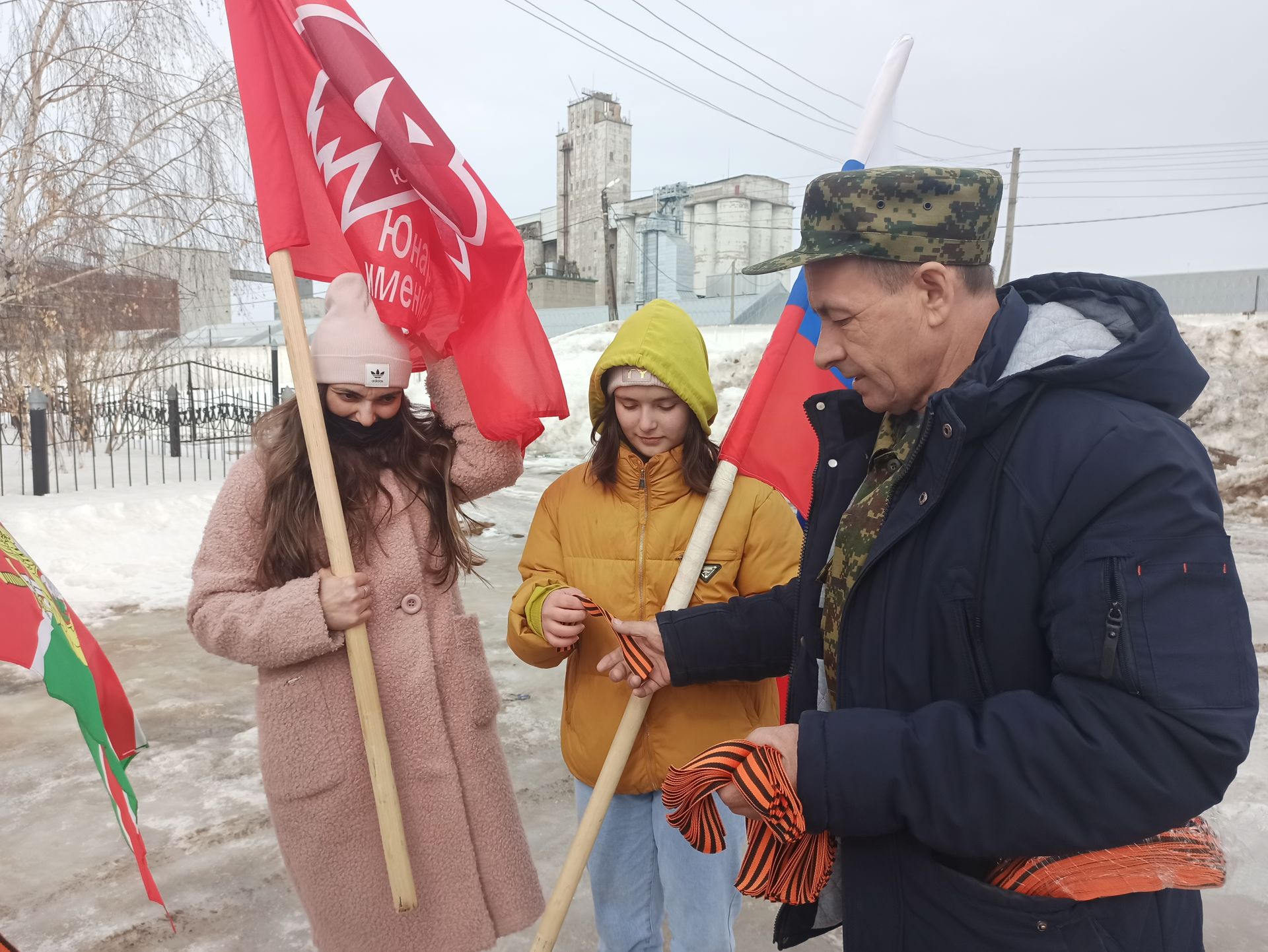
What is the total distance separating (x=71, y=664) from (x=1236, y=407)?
1489cm

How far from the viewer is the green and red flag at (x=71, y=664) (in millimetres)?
1376

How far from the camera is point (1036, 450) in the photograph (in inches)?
45.0

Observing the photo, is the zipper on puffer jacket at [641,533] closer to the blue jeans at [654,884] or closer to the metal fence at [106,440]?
the blue jeans at [654,884]

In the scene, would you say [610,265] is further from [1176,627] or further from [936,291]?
[1176,627]

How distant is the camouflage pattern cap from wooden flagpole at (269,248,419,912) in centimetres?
110

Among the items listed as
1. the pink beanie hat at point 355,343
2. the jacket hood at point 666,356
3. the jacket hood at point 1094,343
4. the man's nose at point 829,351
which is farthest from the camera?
the jacket hood at point 666,356

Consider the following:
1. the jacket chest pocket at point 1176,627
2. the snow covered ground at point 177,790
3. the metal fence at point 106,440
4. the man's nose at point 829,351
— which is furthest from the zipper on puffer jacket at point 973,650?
the metal fence at point 106,440

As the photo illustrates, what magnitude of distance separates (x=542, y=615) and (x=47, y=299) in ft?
33.1

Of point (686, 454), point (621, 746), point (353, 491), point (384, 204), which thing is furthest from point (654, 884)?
point (384, 204)

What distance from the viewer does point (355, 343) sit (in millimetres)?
1916

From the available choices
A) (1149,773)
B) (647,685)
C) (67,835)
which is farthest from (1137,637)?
(67,835)

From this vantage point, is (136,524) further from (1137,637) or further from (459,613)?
(1137,637)

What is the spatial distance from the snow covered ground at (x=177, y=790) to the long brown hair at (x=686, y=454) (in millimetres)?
1548

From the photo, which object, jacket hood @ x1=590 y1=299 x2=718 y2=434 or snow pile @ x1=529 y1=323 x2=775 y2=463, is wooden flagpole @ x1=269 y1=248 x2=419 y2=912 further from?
snow pile @ x1=529 y1=323 x2=775 y2=463
